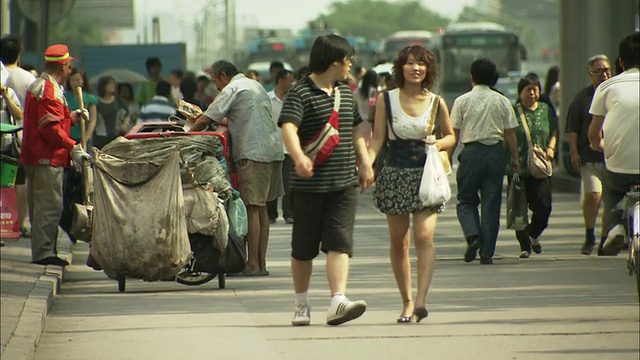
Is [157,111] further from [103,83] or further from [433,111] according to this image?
[433,111]

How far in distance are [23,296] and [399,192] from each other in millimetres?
2800

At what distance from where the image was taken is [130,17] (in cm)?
4369

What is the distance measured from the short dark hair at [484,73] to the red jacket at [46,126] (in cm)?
341

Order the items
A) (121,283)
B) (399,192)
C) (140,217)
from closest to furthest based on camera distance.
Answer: (399,192) < (140,217) < (121,283)

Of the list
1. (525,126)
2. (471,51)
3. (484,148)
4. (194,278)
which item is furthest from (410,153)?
(471,51)

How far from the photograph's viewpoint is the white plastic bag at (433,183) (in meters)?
10.6

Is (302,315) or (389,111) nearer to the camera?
(302,315)

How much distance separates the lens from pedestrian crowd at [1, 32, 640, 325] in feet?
34.1

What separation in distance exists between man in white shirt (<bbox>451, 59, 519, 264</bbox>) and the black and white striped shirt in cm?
411

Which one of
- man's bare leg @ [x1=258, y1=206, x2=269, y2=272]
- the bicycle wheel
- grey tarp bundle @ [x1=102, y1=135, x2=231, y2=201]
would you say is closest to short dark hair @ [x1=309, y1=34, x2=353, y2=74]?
grey tarp bundle @ [x1=102, y1=135, x2=231, y2=201]

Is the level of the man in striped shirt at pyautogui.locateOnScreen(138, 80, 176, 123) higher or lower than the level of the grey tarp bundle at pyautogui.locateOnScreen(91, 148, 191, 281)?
lower

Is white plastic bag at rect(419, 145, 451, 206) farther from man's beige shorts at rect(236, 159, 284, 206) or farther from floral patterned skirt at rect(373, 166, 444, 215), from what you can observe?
man's beige shorts at rect(236, 159, 284, 206)

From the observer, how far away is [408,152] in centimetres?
1079

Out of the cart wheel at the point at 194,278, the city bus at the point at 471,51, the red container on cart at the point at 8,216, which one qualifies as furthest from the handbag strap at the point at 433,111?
the city bus at the point at 471,51
